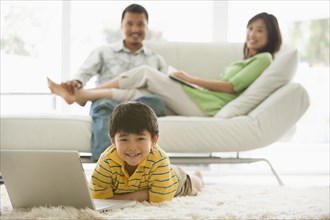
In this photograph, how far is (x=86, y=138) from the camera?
297cm

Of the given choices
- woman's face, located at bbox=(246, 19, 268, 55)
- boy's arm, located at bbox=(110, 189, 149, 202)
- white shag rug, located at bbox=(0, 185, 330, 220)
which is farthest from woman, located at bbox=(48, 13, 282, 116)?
boy's arm, located at bbox=(110, 189, 149, 202)

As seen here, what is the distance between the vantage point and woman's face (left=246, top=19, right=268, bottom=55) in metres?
3.53

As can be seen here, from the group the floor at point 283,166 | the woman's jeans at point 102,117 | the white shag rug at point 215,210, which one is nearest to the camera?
the white shag rug at point 215,210

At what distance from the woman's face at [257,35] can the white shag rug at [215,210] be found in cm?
146

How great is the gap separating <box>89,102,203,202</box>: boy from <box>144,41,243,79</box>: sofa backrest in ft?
5.95

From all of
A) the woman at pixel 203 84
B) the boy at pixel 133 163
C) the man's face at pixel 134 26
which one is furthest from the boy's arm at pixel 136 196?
the man's face at pixel 134 26

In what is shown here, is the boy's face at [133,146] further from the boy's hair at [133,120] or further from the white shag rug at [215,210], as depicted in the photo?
the white shag rug at [215,210]

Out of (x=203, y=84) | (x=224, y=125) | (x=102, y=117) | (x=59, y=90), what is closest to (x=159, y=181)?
(x=102, y=117)

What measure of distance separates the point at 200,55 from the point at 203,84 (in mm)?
396

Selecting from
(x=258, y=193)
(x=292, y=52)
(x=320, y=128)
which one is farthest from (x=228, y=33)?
(x=258, y=193)

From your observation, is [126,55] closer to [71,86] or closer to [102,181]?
[71,86]

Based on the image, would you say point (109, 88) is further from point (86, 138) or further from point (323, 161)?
point (323, 161)

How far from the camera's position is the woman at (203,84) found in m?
3.22

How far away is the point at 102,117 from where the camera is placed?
9.90ft
